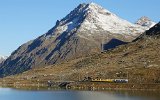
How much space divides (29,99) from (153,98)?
53.2 m

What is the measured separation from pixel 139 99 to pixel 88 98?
24.0 m

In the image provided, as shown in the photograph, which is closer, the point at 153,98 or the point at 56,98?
the point at 153,98

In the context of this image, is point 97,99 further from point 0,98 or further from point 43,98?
point 0,98

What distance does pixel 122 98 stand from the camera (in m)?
180

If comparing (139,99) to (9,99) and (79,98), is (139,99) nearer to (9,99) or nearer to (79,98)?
(79,98)

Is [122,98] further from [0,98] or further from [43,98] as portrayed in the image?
[0,98]

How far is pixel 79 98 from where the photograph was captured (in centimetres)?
18500

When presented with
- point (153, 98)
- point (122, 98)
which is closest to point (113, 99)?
point (122, 98)

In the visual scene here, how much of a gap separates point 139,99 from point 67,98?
32.2 meters

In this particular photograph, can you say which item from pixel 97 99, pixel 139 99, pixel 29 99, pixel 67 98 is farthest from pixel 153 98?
pixel 29 99

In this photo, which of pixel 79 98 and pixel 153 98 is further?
pixel 79 98

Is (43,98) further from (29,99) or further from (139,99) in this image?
(139,99)

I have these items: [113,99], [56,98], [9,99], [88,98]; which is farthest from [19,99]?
[113,99]

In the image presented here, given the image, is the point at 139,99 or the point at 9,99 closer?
the point at 139,99
